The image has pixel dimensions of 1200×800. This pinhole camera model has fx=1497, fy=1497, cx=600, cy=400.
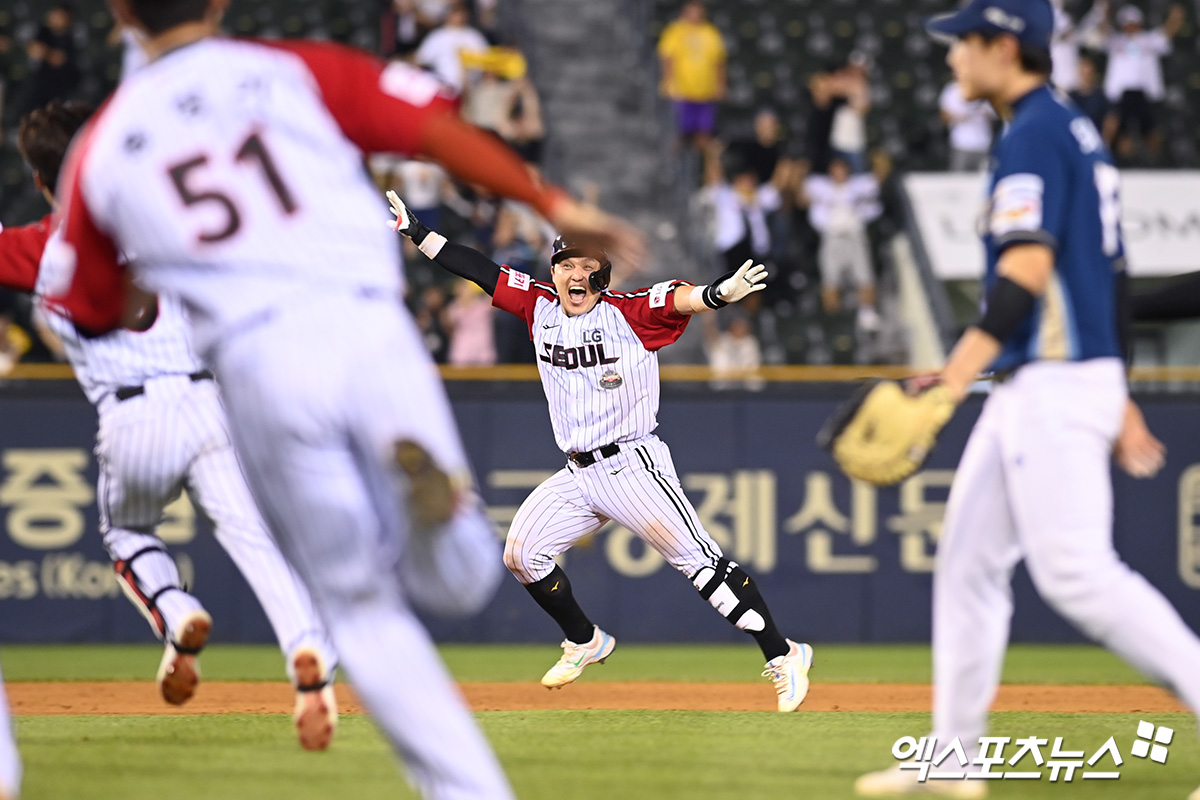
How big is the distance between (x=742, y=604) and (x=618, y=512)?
743 millimetres

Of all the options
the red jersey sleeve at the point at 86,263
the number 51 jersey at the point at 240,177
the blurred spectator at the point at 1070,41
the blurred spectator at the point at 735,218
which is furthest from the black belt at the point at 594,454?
the blurred spectator at the point at 1070,41

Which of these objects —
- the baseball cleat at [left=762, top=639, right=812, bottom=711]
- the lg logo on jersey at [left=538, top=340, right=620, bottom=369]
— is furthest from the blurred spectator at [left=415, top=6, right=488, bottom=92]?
the baseball cleat at [left=762, top=639, right=812, bottom=711]

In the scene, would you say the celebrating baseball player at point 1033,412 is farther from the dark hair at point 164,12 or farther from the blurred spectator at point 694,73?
the blurred spectator at point 694,73

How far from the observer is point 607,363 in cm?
724

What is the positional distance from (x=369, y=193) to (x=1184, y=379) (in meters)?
10.1

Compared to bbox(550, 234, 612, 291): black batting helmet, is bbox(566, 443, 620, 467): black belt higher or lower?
lower

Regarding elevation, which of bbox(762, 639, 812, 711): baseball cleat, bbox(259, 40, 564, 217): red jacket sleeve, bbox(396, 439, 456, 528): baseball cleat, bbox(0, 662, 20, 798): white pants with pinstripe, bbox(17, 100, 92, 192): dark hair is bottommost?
bbox(762, 639, 812, 711): baseball cleat

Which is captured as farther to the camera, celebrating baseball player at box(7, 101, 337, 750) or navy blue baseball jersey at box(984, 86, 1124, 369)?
celebrating baseball player at box(7, 101, 337, 750)

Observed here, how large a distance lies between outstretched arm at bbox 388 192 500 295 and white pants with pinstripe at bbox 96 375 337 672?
1.98 metres

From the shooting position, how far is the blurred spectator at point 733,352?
12.0m

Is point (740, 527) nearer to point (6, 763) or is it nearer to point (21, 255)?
point (21, 255)

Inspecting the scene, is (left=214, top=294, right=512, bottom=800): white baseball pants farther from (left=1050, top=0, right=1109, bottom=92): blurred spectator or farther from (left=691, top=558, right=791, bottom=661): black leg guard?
(left=1050, top=0, right=1109, bottom=92): blurred spectator

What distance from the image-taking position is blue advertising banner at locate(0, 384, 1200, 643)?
11.5 metres

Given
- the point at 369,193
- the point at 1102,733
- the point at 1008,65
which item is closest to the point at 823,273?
the point at 1102,733
